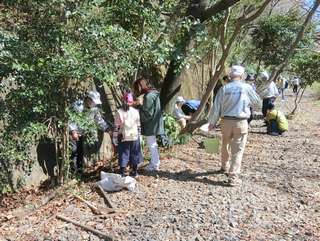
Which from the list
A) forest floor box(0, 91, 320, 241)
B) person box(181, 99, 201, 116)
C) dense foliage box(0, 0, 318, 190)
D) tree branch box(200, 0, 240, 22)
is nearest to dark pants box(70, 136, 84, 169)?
dense foliage box(0, 0, 318, 190)

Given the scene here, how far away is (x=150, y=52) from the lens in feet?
25.4

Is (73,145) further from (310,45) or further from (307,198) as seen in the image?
(310,45)

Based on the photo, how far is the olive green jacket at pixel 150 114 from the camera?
8242 millimetres

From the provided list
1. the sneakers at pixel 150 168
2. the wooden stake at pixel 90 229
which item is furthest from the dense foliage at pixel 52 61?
the sneakers at pixel 150 168

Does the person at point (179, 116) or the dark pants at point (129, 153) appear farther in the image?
the person at point (179, 116)

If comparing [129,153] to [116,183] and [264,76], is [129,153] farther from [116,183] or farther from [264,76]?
[264,76]

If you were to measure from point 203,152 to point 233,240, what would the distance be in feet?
14.4

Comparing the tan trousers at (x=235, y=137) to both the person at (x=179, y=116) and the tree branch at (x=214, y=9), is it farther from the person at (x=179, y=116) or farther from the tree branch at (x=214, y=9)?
the person at (x=179, y=116)

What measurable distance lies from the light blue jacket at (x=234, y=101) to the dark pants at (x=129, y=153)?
48.1 inches

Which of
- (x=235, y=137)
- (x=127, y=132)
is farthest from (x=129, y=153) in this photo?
(x=235, y=137)

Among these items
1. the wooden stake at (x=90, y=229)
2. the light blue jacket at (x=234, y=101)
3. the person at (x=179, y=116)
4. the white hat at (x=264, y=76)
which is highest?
the white hat at (x=264, y=76)

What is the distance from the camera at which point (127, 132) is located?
25.3 ft

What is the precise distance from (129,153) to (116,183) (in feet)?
2.29

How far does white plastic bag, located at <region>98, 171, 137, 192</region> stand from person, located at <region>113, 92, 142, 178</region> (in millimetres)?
416
